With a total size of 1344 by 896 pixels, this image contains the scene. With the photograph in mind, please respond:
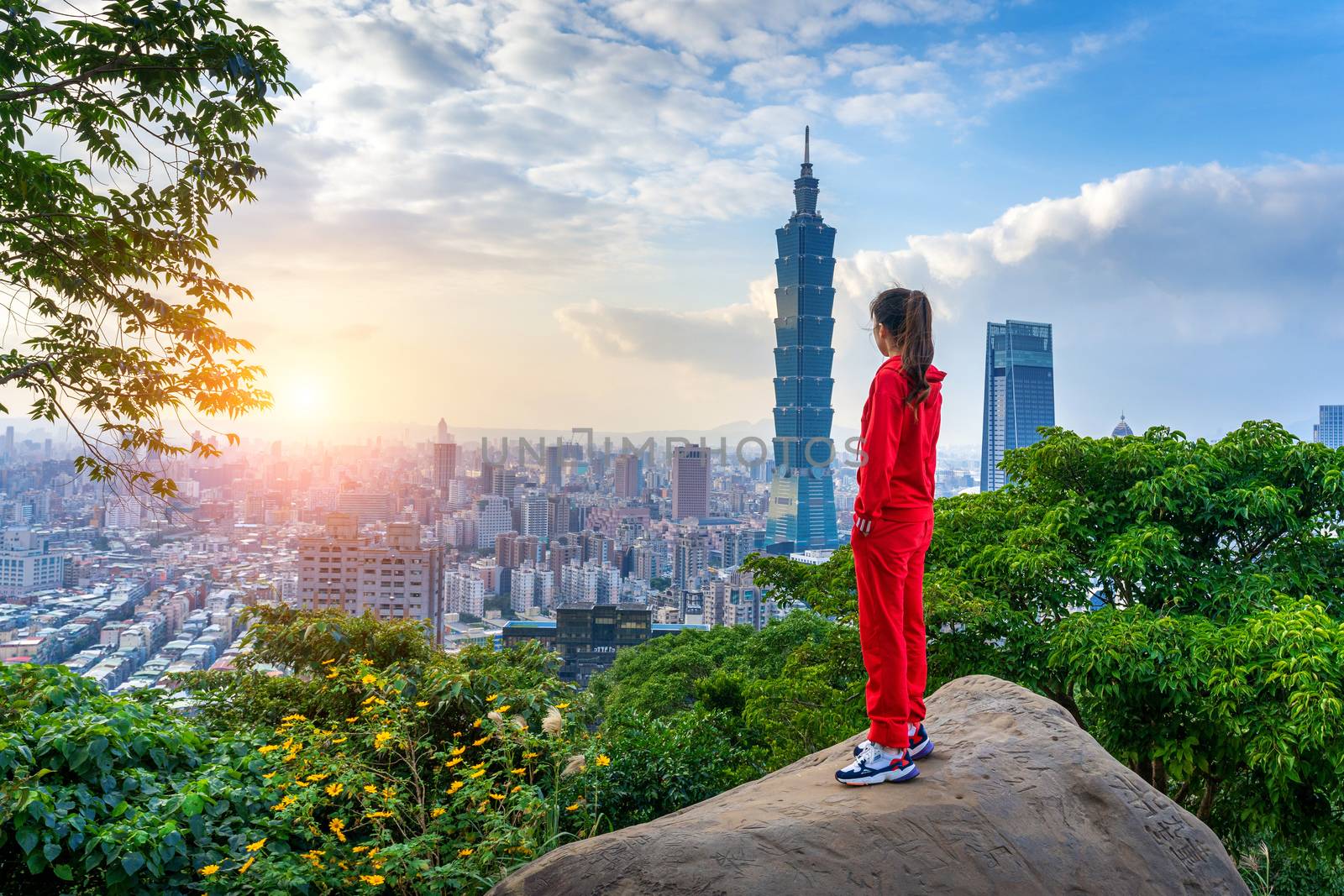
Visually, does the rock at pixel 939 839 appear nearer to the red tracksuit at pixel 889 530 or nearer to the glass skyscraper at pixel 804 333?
the red tracksuit at pixel 889 530

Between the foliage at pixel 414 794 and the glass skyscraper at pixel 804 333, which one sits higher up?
the glass skyscraper at pixel 804 333

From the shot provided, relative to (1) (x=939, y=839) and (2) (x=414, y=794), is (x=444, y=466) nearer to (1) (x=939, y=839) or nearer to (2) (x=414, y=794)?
(2) (x=414, y=794)

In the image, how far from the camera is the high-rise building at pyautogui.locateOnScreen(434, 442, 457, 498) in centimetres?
5272

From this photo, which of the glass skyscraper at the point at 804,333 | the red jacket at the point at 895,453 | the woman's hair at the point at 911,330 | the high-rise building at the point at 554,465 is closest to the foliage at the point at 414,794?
the red jacket at the point at 895,453

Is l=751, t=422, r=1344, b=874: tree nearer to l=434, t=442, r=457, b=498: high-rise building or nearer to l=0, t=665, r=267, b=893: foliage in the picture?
l=0, t=665, r=267, b=893: foliage

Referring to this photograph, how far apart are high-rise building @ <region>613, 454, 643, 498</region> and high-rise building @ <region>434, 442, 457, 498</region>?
2117 cm

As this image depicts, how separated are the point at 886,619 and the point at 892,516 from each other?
0.31 m

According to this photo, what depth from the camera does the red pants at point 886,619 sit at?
2379 millimetres

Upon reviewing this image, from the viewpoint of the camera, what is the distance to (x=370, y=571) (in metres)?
14.4

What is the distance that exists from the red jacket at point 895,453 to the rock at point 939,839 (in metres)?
0.78

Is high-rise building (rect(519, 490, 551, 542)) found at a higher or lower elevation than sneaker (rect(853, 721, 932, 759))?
lower

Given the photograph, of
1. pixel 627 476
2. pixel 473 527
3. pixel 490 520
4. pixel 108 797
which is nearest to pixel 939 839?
pixel 108 797

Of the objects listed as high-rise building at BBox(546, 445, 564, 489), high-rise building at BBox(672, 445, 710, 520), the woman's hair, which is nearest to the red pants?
the woman's hair

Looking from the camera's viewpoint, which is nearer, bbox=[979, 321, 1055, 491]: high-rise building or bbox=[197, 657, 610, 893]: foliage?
bbox=[197, 657, 610, 893]: foliage
